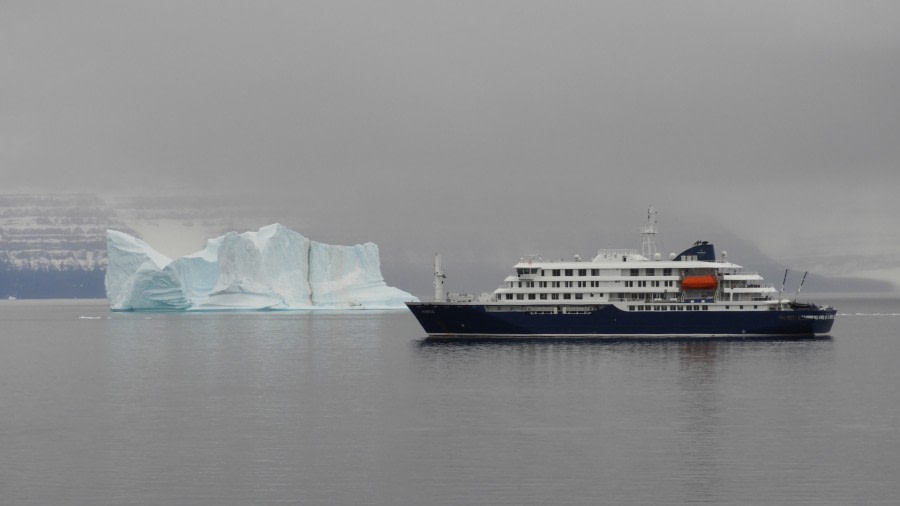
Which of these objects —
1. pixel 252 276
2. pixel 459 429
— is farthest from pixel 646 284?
pixel 252 276

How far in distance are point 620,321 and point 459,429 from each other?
42.0 m

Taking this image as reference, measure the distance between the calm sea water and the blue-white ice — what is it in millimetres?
60360

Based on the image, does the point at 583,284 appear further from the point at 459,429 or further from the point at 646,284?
the point at 459,429

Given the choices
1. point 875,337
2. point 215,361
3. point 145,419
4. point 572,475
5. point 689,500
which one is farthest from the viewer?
point 875,337

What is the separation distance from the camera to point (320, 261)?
133m

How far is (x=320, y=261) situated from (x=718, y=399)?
96360 mm

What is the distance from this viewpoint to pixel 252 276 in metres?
125

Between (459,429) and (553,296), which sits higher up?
(553,296)

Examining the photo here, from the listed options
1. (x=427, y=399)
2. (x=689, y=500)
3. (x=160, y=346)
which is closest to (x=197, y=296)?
A: (x=160, y=346)

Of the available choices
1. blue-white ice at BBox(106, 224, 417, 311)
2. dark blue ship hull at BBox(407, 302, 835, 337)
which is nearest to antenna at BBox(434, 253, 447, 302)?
dark blue ship hull at BBox(407, 302, 835, 337)

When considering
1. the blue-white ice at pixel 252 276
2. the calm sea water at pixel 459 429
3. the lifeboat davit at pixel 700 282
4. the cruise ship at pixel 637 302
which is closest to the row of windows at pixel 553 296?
the cruise ship at pixel 637 302

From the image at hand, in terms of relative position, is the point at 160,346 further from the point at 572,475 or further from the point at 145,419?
the point at 572,475

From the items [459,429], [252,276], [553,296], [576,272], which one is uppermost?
[252,276]

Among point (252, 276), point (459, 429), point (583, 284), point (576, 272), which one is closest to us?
point (459, 429)
